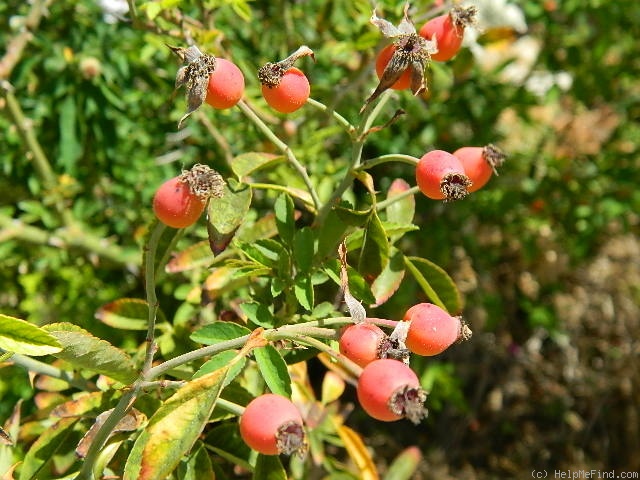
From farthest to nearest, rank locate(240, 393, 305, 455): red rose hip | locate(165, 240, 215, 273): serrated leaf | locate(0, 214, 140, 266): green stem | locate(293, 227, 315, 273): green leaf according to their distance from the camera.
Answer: locate(0, 214, 140, 266): green stem, locate(165, 240, 215, 273): serrated leaf, locate(293, 227, 315, 273): green leaf, locate(240, 393, 305, 455): red rose hip

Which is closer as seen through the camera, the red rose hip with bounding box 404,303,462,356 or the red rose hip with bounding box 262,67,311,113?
the red rose hip with bounding box 404,303,462,356

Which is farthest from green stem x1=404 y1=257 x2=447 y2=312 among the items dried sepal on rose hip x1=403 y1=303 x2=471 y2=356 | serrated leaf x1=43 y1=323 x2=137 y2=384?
serrated leaf x1=43 y1=323 x2=137 y2=384

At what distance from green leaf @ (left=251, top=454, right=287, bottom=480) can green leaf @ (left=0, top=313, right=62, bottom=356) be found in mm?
315

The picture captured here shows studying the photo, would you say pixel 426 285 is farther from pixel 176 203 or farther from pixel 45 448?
pixel 45 448

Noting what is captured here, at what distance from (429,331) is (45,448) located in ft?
2.03

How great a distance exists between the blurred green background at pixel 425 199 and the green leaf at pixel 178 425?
2.24 ft

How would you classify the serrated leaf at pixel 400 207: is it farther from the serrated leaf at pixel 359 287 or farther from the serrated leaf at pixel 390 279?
the serrated leaf at pixel 359 287

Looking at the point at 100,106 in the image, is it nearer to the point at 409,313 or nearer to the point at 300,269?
the point at 300,269

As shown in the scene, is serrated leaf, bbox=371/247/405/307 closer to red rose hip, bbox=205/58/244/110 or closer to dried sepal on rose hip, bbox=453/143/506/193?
dried sepal on rose hip, bbox=453/143/506/193

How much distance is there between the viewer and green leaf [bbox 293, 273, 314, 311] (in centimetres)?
95

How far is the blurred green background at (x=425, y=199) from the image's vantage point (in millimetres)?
1797

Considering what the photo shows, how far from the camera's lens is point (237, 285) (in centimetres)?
123

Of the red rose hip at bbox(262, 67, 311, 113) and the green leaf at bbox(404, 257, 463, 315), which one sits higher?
the red rose hip at bbox(262, 67, 311, 113)

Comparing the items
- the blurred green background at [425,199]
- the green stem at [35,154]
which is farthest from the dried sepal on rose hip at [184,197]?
the green stem at [35,154]
